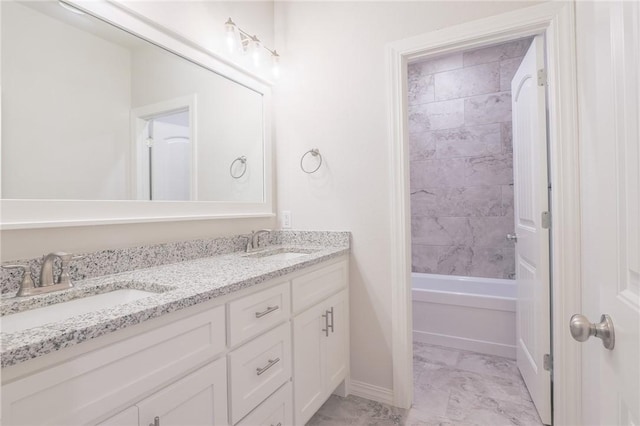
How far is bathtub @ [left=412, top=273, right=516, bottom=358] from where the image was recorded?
2.40 meters

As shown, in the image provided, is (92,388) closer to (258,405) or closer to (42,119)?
(258,405)

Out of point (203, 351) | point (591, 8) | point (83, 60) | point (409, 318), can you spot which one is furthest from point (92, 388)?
point (591, 8)

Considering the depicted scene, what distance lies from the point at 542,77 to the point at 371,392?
194 centimetres

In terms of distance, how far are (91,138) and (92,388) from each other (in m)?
0.94

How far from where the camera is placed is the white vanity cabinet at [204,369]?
2.19 feet

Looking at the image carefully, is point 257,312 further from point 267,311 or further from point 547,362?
point 547,362

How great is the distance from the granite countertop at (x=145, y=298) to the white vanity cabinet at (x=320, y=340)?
15 cm

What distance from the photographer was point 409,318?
1.87 meters

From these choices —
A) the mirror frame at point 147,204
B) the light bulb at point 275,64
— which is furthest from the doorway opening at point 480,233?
the mirror frame at point 147,204

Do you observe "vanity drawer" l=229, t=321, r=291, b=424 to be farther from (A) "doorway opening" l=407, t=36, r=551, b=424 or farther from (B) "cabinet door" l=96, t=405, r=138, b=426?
(A) "doorway opening" l=407, t=36, r=551, b=424

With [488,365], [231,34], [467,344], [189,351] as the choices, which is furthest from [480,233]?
[189,351]

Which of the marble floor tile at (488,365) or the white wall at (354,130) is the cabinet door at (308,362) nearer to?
the white wall at (354,130)

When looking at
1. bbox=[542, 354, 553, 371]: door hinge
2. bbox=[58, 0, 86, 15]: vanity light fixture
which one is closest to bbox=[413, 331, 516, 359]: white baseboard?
bbox=[542, 354, 553, 371]: door hinge

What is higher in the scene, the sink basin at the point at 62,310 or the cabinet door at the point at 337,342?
the sink basin at the point at 62,310
